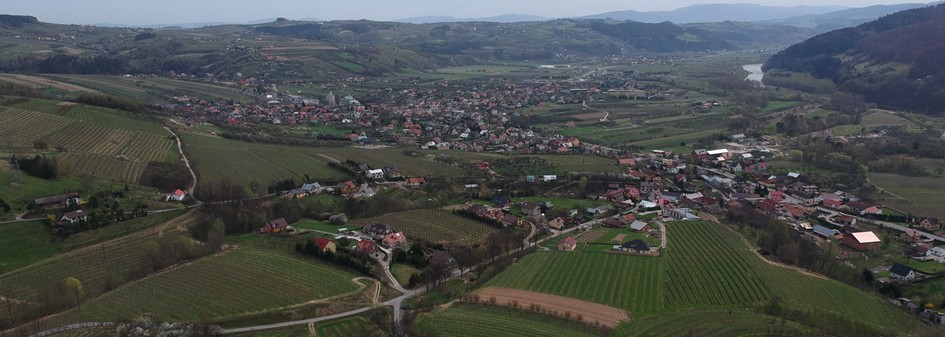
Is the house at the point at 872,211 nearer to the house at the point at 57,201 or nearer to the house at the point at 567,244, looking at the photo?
the house at the point at 567,244

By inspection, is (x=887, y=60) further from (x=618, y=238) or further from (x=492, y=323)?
(x=492, y=323)

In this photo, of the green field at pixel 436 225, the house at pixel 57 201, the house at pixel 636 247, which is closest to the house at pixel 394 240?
the green field at pixel 436 225

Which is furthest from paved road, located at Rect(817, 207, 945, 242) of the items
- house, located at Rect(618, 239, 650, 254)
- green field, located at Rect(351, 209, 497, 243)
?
green field, located at Rect(351, 209, 497, 243)

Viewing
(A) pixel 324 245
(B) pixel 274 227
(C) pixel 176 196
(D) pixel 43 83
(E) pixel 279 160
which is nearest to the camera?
(A) pixel 324 245

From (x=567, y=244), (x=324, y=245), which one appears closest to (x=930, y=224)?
(x=567, y=244)

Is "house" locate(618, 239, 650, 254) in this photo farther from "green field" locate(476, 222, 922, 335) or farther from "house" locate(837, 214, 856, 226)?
"house" locate(837, 214, 856, 226)

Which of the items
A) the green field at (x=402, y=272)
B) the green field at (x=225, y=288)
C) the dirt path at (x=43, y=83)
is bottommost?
the green field at (x=402, y=272)

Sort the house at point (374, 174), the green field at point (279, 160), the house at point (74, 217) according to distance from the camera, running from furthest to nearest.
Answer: the house at point (374, 174) → the green field at point (279, 160) → the house at point (74, 217)
